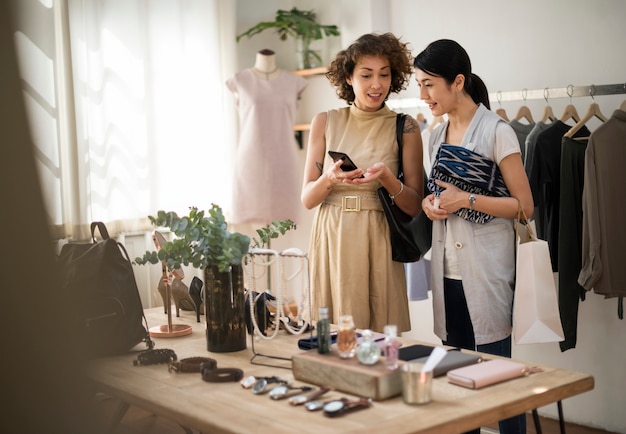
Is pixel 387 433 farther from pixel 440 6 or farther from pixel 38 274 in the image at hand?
pixel 440 6

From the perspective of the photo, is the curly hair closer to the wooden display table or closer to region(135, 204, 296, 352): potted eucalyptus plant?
region(135, 204, 296, 352): potted eucalyptus plant

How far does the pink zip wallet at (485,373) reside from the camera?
164cm

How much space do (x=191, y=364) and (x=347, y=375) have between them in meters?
0.47

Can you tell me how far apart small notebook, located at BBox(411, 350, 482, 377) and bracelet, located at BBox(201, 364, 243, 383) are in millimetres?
436

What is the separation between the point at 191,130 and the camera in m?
4.48

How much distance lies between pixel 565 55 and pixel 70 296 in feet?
11.5

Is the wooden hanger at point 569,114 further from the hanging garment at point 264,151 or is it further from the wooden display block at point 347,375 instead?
the wooden display block at point 347,375

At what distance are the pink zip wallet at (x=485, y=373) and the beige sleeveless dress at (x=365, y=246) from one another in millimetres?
979

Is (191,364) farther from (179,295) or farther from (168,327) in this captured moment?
(179,295)

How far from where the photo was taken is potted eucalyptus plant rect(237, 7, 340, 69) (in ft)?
14.9

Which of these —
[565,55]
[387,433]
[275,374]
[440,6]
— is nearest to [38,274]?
[387,433]

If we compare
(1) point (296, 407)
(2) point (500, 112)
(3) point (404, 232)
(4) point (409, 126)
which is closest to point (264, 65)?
(2) point (500, 112)

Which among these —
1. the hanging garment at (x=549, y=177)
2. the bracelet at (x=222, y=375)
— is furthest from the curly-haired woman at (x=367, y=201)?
the bracelet at (x=222, y=375)

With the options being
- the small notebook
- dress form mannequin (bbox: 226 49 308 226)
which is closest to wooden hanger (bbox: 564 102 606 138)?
the small notebook
